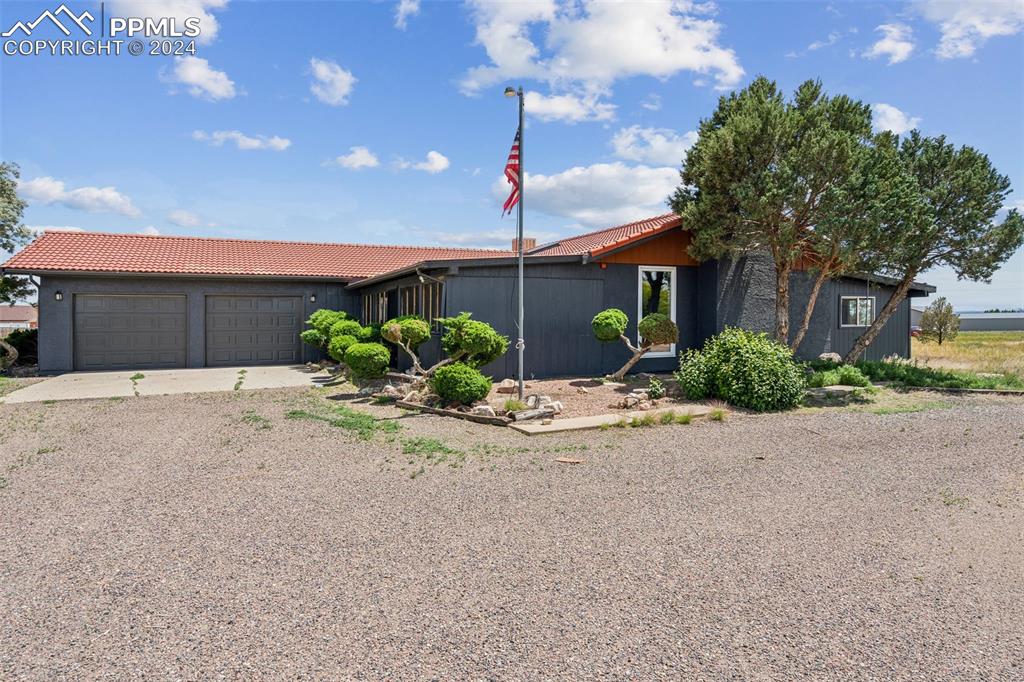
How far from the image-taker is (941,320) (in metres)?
22.0

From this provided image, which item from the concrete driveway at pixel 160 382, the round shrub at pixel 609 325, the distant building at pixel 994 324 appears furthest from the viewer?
the distant building at pixel 994 324

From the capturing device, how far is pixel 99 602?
9.75 ft

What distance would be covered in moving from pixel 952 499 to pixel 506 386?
683 centimetres

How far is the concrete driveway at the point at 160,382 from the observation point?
10.7m

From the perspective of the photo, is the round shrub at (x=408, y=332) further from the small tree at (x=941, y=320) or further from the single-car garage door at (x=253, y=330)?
the small tree at (x=941, y=320)

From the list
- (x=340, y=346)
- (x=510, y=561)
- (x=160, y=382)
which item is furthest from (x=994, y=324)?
(x=510, y=561)

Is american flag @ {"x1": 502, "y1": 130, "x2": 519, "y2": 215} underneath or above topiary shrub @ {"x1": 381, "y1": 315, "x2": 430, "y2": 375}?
above

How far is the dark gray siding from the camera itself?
46.3 feet

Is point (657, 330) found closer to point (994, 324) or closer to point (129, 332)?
point (129, 332)

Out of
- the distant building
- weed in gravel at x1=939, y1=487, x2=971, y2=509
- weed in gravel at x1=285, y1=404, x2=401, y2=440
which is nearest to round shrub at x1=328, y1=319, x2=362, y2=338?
weed in gravel at x1=285, y1=404, x2=401, y2=440

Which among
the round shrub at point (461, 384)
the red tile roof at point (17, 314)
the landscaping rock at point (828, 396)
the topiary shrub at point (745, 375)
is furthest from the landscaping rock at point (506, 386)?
the red tile roof at point (17, 314)

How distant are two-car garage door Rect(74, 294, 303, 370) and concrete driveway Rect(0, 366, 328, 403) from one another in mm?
755

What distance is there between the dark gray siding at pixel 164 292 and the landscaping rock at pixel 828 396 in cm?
1251

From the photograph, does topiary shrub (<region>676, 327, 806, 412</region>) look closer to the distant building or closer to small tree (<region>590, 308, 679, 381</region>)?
small tree (<region>590, 308, 679, 381</region>)
